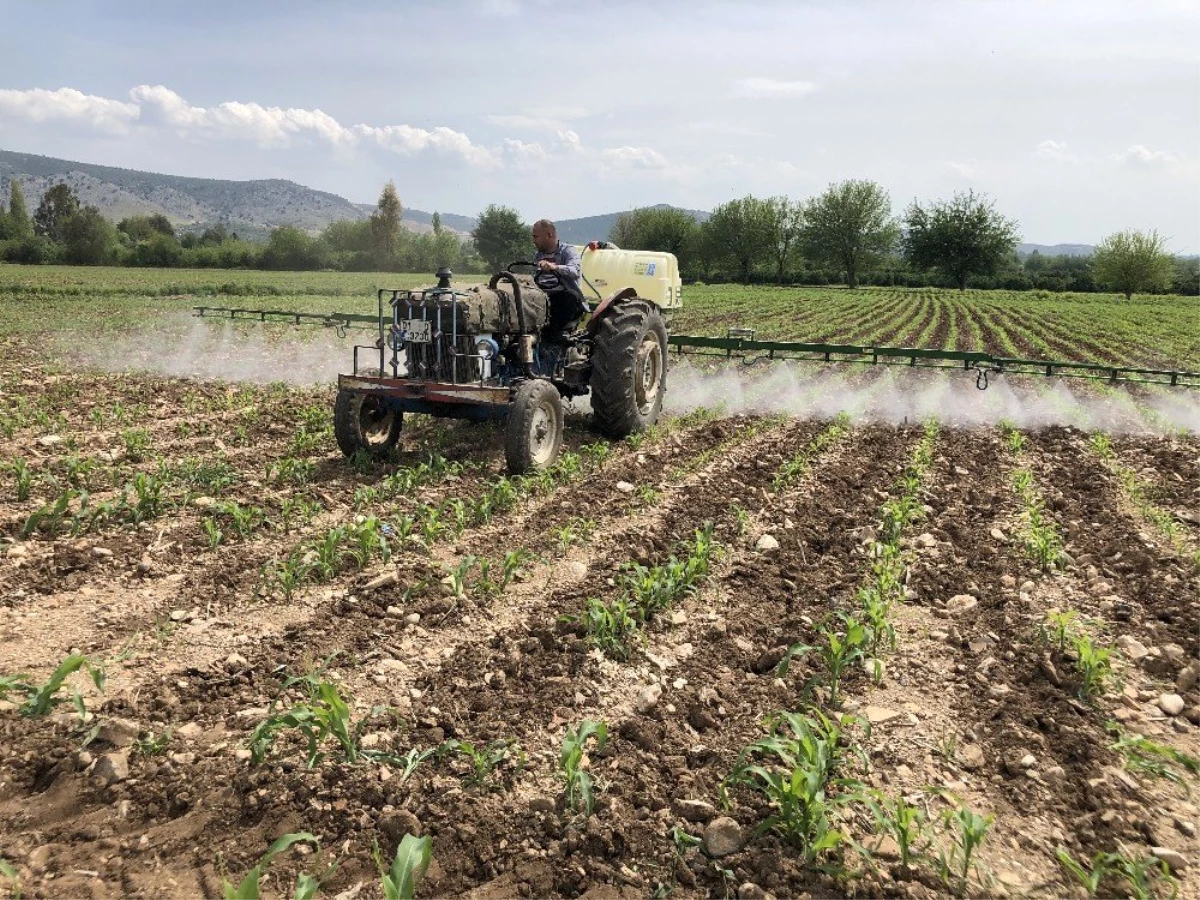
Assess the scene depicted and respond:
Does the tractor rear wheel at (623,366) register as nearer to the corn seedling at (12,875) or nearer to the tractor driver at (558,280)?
the tractor driver at (558,280)

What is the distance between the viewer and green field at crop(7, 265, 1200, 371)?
19922 millimetres

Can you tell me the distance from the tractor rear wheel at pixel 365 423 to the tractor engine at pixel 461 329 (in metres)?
0.44

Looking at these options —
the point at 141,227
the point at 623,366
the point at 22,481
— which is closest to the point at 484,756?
the point at 22,481

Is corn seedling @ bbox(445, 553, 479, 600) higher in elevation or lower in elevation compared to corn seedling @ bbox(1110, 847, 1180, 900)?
higher

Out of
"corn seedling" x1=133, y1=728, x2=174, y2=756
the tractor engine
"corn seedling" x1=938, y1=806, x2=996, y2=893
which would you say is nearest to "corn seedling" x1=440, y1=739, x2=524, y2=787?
"corn seedling" x1=133, y1=728, x2=174, y2=756

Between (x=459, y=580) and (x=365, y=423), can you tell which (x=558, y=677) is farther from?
(x=365, y=423)

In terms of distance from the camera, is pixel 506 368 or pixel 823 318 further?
pixel 823 318

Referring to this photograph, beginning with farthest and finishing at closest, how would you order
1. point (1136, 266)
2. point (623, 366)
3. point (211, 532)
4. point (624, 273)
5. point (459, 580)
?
point (1136, 266)
point (624, 273)
point (623, 366)
point (211, 532)
point (459, 580)

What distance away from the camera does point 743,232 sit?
7594cm

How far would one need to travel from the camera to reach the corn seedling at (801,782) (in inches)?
104

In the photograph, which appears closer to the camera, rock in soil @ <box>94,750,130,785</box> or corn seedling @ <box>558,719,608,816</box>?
corn seedling @ <box>558,719,608,816</box>

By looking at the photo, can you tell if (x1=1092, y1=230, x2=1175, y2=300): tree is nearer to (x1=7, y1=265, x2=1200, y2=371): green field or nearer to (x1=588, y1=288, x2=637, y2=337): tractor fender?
(x1=7, y1=265, x2=1200, y2=371): green field

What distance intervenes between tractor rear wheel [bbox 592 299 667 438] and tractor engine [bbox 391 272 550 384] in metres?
0.77

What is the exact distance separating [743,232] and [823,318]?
50.4m
